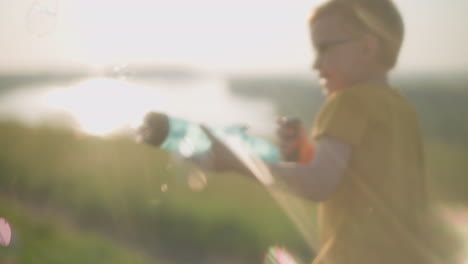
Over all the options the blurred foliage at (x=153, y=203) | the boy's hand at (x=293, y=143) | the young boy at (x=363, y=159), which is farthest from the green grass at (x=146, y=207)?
the young boy at (x=363, y=159)

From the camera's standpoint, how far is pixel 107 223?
2807 mm

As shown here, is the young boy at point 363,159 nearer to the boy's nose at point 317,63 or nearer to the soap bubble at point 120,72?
the boy's nose at point 317,63

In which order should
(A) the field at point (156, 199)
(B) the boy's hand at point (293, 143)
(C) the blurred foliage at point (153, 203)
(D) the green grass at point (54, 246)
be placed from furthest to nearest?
(D) the green grass at point (54, 246)
(C) the blurred foliage at point (153, 203)
(A) the field at point (156, 199)
(B) the boy's hand at point (293, 143)

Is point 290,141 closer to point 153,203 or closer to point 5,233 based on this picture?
point 153,203

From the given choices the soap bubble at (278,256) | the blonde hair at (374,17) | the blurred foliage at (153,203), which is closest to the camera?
the blonde hair at (374,17)

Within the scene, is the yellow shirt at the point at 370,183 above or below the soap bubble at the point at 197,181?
above

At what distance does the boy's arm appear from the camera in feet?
3.88

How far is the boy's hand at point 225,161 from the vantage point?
1240 mm

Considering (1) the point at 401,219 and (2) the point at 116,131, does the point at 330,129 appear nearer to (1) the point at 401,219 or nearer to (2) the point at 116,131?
(1) the point at 401,219

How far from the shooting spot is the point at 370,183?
1.23 meters

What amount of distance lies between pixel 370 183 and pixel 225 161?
0.96 feet

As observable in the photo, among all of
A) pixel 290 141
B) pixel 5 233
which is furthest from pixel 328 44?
pixel 5 233

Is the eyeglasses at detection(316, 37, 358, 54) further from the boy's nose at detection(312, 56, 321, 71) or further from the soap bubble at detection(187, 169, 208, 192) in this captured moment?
the soap bubble at detection(187, 169, 208, 192)

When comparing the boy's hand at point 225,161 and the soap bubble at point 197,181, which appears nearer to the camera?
the boy's hand at point 225,161
